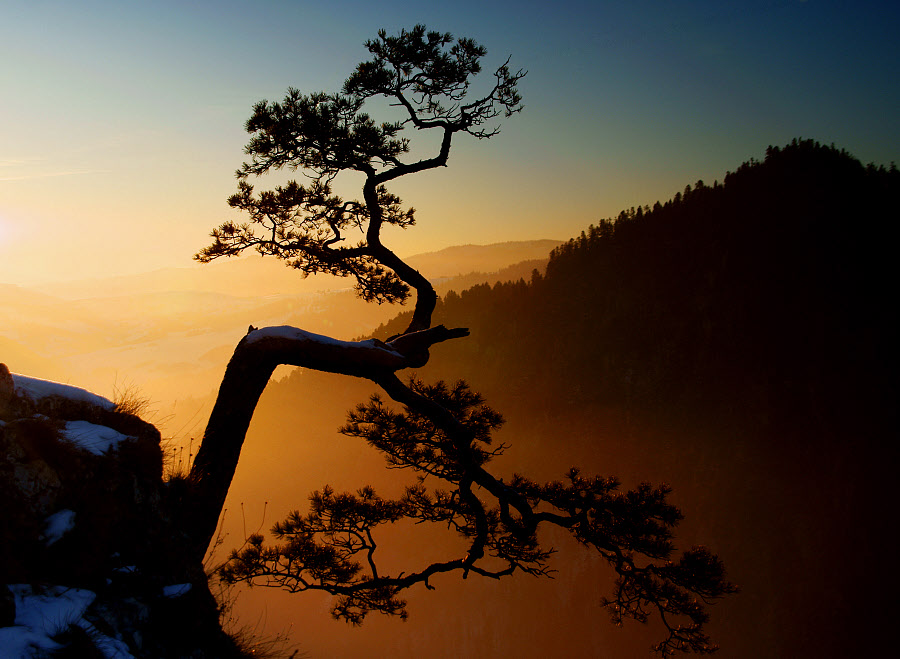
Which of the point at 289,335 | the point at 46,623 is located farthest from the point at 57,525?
the point at 289,335

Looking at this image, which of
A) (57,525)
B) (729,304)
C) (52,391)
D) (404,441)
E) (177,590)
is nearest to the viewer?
(57,525)

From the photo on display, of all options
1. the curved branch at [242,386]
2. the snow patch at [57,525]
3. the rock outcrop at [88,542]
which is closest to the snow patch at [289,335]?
the curved branch at [242,386]

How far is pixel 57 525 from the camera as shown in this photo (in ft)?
9.97

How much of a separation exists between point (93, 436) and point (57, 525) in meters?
0.82

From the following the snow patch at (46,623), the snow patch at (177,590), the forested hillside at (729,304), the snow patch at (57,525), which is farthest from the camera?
the forested hillside at (729,304)

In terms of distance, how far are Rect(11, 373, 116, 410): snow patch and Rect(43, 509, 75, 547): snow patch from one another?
4.18 ft

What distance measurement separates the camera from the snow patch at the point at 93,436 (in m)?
3.56

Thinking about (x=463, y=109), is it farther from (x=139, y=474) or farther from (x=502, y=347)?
(x=502, y=347)

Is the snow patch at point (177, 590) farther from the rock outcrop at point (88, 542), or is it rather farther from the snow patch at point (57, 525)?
the snow patch at point (57, 525)

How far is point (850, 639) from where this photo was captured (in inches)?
4176

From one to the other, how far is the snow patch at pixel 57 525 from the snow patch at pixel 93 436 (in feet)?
1.58

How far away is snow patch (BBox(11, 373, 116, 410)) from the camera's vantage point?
3943mm

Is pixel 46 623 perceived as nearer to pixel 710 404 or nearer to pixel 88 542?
pixel 88 542

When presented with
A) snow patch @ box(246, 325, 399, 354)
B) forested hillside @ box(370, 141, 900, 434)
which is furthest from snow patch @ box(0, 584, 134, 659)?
forested hillside @ box(370, 141, 900, 434)
